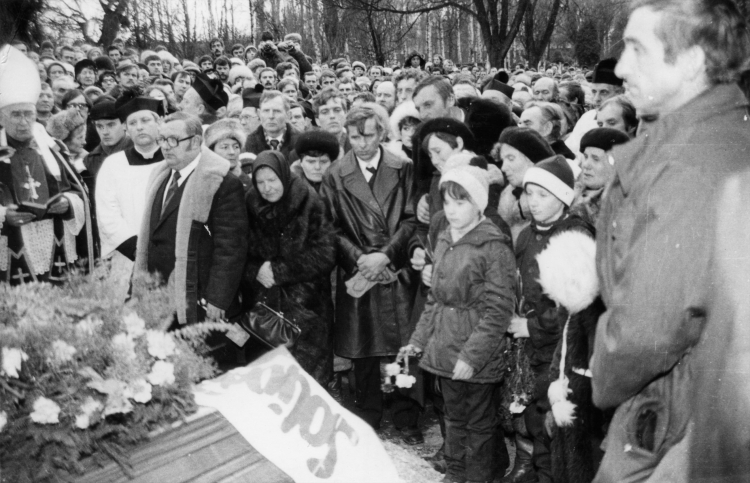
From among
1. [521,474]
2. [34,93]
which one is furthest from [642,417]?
[34,93]

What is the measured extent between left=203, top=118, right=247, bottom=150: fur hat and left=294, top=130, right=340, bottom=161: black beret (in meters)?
0.50

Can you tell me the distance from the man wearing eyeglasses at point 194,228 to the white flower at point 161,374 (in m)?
2.22

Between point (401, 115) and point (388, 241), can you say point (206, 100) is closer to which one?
point (401, 115)

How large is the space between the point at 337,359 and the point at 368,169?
1809 millimetres

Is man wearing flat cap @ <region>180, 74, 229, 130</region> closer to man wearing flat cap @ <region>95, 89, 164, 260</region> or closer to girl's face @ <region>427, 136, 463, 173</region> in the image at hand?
man wearing flat cap @ <region>95, 89, 164, 260</region>

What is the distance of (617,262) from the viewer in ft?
5.26

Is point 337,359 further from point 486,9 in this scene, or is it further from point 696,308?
point 486,9

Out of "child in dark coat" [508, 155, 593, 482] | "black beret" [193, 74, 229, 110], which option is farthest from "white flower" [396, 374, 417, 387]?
"black beret" [193, 74, 229, 110]

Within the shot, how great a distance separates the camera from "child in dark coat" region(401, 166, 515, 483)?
3.70 meters

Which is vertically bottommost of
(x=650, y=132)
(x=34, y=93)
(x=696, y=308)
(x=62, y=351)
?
(x=62, y=351)

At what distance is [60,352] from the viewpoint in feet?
6.16

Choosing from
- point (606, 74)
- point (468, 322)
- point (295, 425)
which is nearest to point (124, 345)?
point (295, 425)

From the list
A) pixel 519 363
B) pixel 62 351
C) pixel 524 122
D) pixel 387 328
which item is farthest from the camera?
pixel 524 122

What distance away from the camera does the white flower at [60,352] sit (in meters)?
1.88
